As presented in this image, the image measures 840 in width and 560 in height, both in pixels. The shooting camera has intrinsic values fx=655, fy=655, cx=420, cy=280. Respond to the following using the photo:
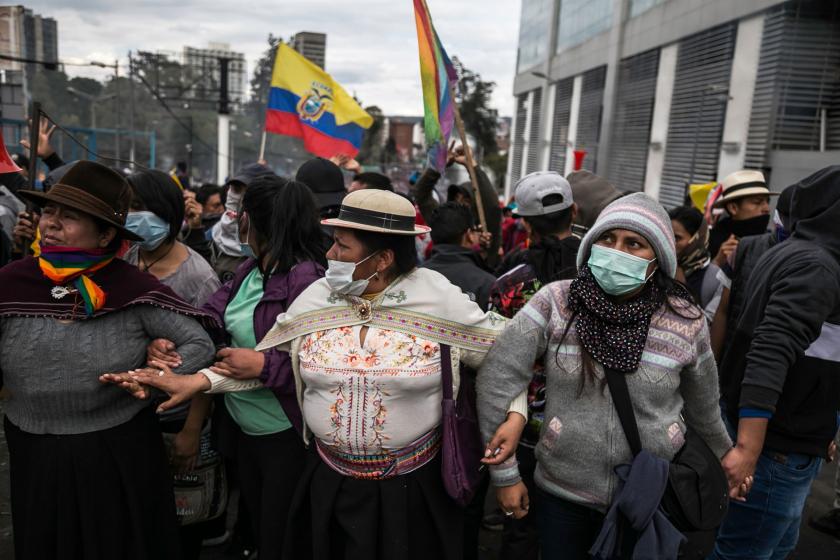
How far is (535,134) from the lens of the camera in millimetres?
33844

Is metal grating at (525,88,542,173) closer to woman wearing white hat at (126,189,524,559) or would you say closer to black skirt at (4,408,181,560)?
woman wearing white hat at (126,189,524,559)

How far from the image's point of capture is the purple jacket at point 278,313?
2566 millimetres

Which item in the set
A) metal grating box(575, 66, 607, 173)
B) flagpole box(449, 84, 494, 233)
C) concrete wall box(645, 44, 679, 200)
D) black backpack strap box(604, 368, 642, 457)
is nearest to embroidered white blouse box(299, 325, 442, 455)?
black backpack strap box(604, 368, 642, 457)

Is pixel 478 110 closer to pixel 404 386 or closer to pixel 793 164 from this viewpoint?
pixel 793 164

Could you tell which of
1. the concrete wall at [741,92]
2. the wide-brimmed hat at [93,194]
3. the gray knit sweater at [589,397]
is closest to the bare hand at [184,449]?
the wide-brimmed hat at [93,194]

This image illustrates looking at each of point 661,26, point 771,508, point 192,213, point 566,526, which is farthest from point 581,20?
point 566,526

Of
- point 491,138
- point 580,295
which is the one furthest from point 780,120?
point 491,138

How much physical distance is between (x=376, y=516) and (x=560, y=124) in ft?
94.3

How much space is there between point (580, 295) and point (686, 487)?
29.0 inches

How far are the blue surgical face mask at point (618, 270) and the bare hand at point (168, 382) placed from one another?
1505 mm

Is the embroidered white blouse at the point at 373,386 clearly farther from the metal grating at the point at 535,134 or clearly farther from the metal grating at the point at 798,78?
the metal grating at the point at 535,134

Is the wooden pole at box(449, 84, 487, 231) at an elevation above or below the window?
below

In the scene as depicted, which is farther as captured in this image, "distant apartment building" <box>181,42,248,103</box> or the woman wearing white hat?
"distant apartment building" <box>181,42,248,103</box>

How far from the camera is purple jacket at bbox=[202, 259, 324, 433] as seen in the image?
8.42ft
